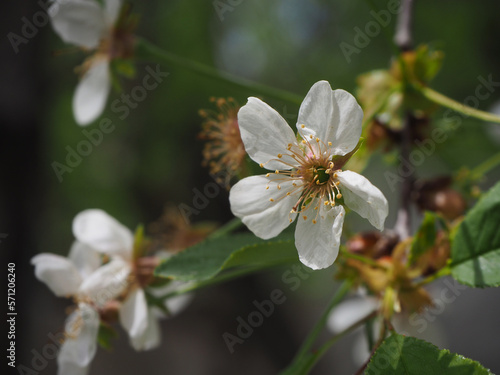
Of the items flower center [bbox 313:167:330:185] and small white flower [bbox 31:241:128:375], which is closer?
flower center [bbox 313:167:330:185]

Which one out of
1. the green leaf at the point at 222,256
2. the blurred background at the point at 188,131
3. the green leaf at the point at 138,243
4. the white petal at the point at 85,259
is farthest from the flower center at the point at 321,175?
the blurred background at the point at 188,131

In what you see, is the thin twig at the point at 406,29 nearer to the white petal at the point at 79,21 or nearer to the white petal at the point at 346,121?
the white petal at the point at 346,121

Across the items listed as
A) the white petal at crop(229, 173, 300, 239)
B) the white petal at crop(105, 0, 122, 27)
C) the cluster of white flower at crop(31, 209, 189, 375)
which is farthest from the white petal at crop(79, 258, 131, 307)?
the white petal at crop(105, 0, 122, 27)

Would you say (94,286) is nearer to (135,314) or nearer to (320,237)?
(135,314)

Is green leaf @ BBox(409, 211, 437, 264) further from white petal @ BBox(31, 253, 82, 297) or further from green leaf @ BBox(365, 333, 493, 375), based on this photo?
white petal @ BBox(31, 253, 82, 297)

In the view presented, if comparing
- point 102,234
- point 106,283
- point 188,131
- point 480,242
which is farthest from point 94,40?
point 188,131
